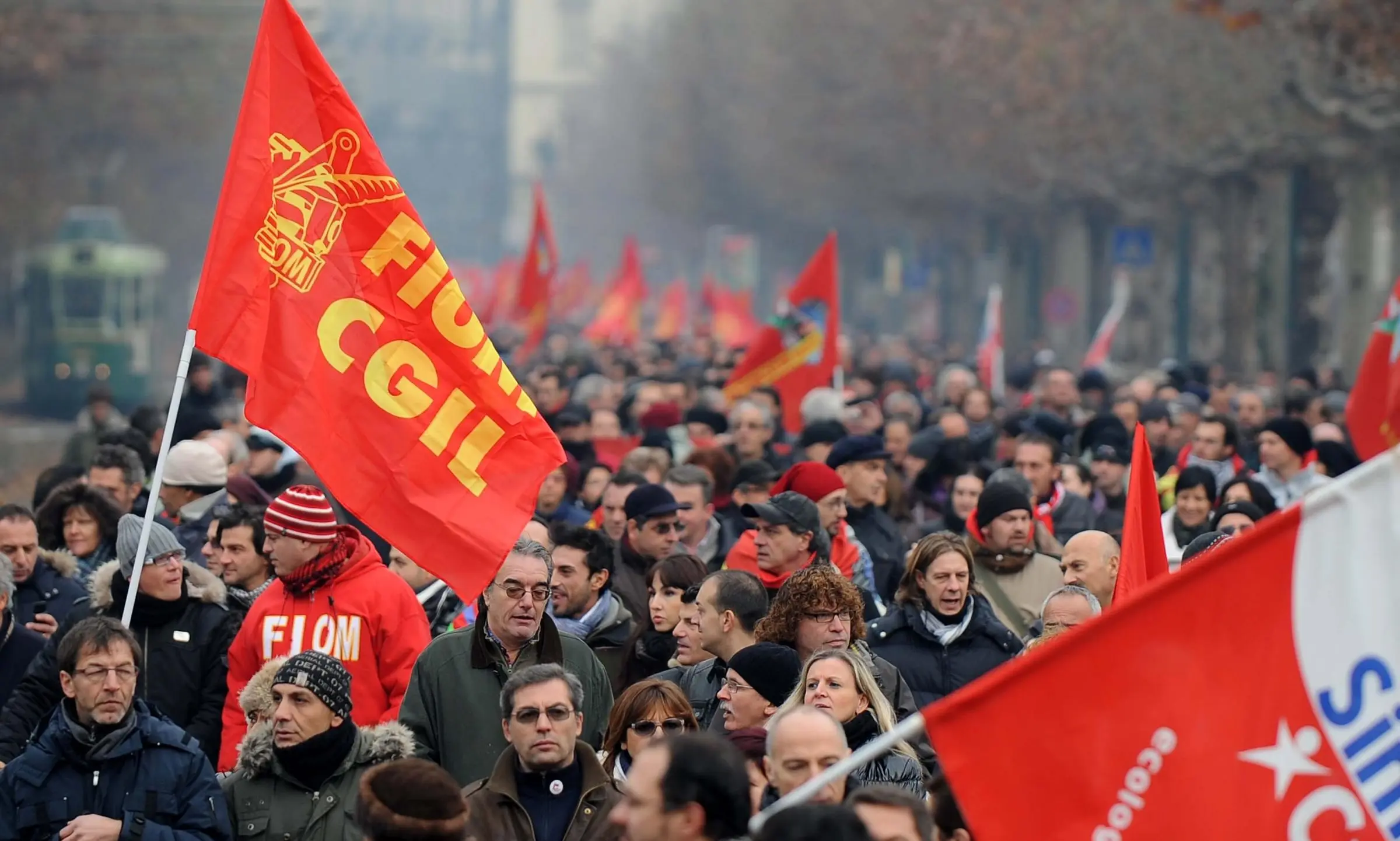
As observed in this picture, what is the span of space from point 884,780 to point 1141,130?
32.9 meters

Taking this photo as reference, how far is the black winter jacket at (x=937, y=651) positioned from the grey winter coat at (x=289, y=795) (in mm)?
2164

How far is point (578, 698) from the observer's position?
6375 millimetres

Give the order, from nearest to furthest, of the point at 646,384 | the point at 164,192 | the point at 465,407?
the point at 465,407 < the point at 646,384 < the point at 164,192

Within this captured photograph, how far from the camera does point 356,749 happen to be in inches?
263

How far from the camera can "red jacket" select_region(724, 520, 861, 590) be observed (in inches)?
381

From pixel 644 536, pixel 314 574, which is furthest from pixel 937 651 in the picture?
pixel 314 574

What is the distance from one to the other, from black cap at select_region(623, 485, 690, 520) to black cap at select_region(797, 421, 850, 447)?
10.4 feet

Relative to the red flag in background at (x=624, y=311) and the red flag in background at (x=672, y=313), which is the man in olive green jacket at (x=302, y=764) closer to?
the red flag in background at (x=624, y=311)

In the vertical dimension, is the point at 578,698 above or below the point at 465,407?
below

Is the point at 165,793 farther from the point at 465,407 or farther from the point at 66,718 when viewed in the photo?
the point at 465,407

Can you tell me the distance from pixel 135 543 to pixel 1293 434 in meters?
6.56

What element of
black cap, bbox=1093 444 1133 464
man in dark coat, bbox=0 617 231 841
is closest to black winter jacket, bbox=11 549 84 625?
man in dark coat, bbox=0 617 231 841

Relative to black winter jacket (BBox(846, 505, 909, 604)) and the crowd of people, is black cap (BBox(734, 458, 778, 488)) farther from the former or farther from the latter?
black winter jacket (BBox(846, 505, 909, 604))

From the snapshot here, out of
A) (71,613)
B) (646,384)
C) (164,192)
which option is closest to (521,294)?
(646,384)
